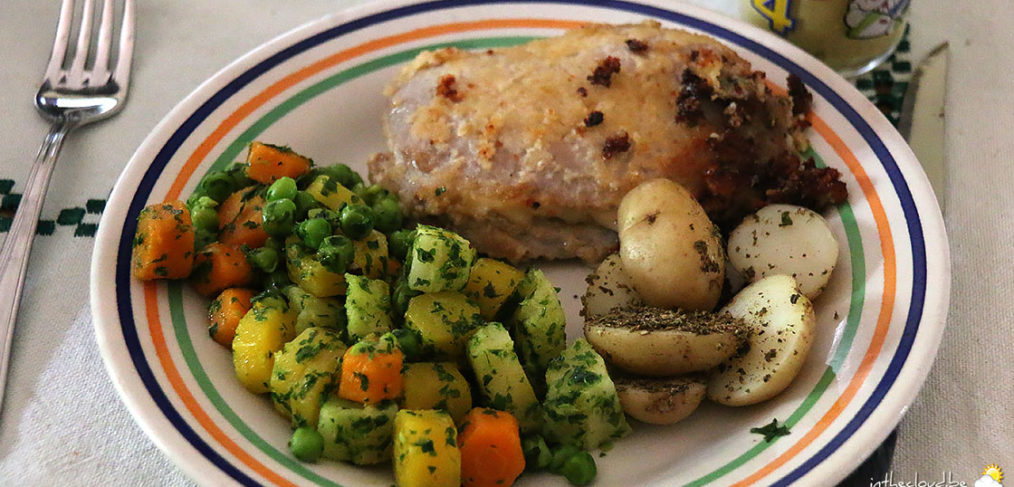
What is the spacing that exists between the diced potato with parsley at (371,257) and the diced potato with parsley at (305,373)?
331mm

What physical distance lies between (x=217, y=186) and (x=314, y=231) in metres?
0.56

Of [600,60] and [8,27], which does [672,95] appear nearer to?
[600,60]

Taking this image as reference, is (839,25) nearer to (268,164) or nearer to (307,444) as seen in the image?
(268,164)

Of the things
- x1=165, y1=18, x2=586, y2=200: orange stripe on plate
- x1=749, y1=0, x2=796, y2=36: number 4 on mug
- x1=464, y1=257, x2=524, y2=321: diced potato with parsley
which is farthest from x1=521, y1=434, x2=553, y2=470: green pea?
→ x1=749, y1=0, x2=796, y2=36: number 4 on mug

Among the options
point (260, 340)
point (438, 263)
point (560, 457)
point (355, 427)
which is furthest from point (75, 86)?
point (560, 457)

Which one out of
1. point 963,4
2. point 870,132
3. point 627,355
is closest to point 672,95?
point 870,132

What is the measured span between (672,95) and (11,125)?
287 cm

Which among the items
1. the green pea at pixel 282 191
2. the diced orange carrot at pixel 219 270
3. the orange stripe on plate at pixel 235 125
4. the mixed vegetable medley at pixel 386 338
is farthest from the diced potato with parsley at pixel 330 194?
the orange stripe on plate at pixel 235 125

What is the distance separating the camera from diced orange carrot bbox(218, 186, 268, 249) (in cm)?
295

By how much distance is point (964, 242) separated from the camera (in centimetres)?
338

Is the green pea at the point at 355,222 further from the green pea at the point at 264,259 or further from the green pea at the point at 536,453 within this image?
the green pea at the point at 536,453

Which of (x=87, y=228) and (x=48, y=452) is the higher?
(x=87, y=228)

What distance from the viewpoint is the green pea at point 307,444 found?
7.95 feet

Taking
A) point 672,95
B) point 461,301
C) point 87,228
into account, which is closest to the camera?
point 461,301
